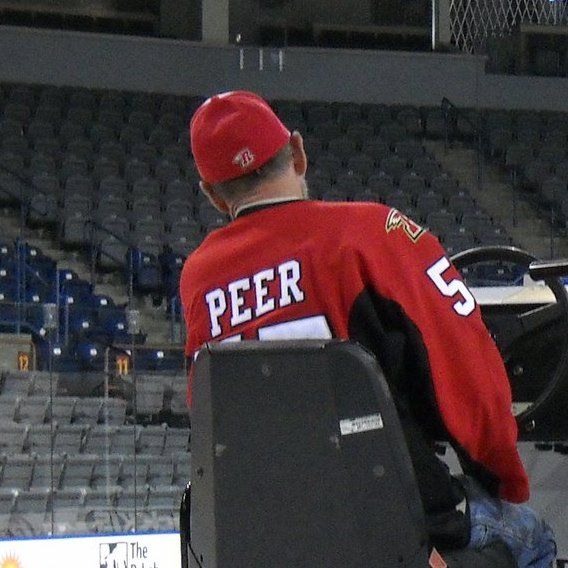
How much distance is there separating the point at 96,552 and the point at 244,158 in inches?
131

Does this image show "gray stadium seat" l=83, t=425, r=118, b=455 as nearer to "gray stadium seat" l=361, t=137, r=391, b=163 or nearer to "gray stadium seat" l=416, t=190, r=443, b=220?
"gray stadium seat" l=416, t=190, r=443, b=220

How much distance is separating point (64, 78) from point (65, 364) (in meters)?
6.77

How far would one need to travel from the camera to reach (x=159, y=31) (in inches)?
495

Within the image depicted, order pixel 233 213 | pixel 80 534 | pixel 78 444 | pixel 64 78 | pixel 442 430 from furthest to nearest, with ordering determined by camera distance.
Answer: pixel 64 78 → pixel 78 444 → pixel 80 534 → pixel 233 213 → pixel 442 430

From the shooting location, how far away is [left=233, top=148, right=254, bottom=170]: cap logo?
1.43 m

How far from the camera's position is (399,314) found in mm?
1338

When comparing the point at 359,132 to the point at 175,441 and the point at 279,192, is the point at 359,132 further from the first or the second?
the point at 279,192

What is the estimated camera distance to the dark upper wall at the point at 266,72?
38.0ft

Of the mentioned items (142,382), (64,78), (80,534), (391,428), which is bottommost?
(80,534)

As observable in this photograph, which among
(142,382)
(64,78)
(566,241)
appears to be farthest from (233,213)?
(64,78)

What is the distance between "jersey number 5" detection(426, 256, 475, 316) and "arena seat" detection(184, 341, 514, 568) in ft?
0.43

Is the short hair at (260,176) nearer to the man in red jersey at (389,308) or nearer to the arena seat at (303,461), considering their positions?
the man in red jersey at (389,308)

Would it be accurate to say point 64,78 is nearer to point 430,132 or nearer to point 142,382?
point 430,132

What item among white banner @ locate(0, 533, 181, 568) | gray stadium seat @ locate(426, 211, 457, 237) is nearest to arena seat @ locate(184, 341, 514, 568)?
white banner @ locate(0, 533, 181, 568)
